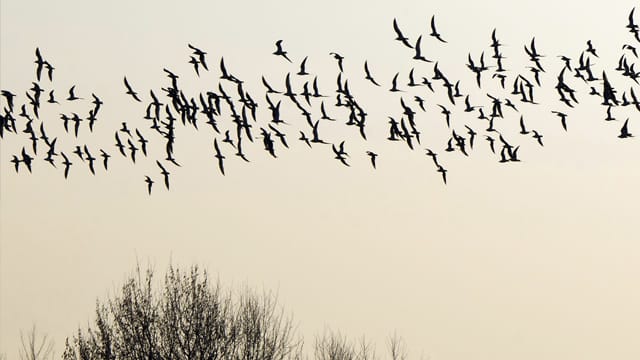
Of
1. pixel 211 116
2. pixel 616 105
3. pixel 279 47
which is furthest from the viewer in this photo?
pixel 279 47

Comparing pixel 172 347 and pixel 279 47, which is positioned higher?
pixel 279 47

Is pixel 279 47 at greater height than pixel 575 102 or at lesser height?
greater

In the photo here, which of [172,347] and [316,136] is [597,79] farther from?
[172,347]

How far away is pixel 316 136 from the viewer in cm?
4019

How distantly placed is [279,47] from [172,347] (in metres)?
15.0

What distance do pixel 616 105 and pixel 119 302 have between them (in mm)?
23368

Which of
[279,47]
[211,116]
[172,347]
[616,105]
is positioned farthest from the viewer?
[172,347]

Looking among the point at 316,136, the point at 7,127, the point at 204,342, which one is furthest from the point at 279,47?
the point at 204,342

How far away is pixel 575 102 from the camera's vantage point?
39438 mm

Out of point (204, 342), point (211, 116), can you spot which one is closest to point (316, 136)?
point (211, 116)

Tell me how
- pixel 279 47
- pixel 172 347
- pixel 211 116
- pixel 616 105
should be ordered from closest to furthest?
pixel 616 105, pixel 211 116, pixel 279 47, pixel 172 347

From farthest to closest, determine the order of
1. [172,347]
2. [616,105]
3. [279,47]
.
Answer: [172,347], [279,47], [616,105]

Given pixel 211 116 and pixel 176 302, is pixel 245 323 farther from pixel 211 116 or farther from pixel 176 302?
pixel 211 116

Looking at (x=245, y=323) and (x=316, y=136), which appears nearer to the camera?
(x=316, y=136)
